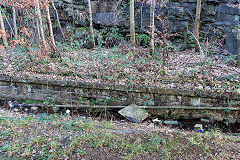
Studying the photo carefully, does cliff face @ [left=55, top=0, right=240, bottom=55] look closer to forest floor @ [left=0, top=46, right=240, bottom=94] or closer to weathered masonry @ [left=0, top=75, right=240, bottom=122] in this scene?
forest floor @ [left=0, top=46, right=240, bottom=94]

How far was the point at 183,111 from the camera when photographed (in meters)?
5.54

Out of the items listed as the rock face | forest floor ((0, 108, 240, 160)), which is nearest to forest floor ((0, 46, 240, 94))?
the rock face

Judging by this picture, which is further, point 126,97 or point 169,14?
point 169,14

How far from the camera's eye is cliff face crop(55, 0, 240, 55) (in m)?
9.63

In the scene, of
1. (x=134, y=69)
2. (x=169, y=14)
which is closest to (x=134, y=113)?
(x=134, y=69)

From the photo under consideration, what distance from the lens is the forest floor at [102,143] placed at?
344 cm

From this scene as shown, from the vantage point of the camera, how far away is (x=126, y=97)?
231 inches

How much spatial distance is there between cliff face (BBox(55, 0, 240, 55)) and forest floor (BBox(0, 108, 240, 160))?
23.2 ft

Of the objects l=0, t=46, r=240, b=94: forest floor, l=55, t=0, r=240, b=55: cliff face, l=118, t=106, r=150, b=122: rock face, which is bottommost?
l=118, t=106, r=150, b=122: rock face

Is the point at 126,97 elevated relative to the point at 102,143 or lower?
elevated

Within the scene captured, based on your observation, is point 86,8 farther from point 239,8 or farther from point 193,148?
point 193,148

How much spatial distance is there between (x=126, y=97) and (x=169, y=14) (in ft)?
21.8

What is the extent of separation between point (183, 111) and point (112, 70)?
285cm

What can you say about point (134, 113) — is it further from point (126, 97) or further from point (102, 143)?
point (102, 143)
